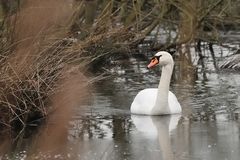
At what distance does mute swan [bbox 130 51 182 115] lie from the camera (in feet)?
38.3

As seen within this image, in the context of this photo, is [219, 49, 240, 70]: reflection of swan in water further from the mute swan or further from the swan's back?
the swan's back

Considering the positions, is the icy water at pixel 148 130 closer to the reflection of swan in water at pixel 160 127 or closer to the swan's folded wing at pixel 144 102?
the reflection of swan in water at pixel 160 127

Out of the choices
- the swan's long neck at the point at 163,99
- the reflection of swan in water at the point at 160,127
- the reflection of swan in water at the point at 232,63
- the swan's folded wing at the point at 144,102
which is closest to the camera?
the reflection of swan in water at the point at 160,127

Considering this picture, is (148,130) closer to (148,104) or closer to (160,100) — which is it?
(160,100)

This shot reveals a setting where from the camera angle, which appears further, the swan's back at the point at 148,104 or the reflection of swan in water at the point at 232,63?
the reflection of swan in water at the point at 232,63

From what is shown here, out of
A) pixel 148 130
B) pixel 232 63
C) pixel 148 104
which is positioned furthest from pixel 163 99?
pixel 232 63

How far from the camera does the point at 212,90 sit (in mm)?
13688

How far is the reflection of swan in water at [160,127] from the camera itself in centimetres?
920

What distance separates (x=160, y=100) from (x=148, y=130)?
1.34 meters

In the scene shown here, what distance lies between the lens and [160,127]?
1070cm

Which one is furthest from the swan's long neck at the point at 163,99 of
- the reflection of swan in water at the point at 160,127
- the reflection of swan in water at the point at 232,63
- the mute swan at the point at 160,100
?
the reflection of swan in water at the point at 232,63

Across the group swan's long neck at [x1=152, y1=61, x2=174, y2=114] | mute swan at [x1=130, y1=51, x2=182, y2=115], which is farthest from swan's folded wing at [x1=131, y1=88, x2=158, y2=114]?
swan's long neck at [x1=152, y1=61, x2=174, y2=114]

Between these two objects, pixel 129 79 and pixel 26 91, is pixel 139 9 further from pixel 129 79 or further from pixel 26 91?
pixel 26 91

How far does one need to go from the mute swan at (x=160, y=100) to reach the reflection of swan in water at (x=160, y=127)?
5.6 inches
